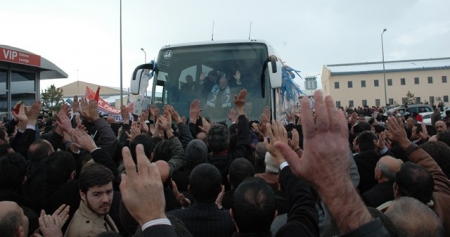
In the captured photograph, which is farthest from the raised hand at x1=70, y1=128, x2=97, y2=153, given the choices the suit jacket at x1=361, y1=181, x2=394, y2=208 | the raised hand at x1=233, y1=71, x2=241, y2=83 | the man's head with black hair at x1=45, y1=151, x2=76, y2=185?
the raised hand at x1=233, y1=71, x2=241, y2=83

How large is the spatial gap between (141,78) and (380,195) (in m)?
5.74

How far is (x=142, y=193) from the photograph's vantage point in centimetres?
158

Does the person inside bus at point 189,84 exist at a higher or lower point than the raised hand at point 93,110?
higher

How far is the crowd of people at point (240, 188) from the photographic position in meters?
1.54

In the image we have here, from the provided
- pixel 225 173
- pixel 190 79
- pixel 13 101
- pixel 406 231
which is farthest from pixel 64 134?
pixel 13 101

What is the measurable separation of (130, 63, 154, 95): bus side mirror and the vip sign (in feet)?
34.2

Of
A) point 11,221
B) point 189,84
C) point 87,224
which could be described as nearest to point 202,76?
point 189,84

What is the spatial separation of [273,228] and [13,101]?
58.8 ft

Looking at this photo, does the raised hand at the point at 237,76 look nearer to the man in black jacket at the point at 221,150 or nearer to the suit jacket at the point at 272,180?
the man in black jacket at the point at 221,150

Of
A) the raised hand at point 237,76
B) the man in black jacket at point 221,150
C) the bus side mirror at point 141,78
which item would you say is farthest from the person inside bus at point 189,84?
the man in black jacket at point 221,150

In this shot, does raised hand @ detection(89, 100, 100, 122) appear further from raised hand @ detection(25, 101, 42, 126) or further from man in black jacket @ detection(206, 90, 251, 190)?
man in black jacket @ detection(206, 90, 251, 190)

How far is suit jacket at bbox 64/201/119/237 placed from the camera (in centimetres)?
273

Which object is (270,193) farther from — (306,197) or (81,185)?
(81,185)

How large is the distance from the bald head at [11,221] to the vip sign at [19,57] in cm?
1536
